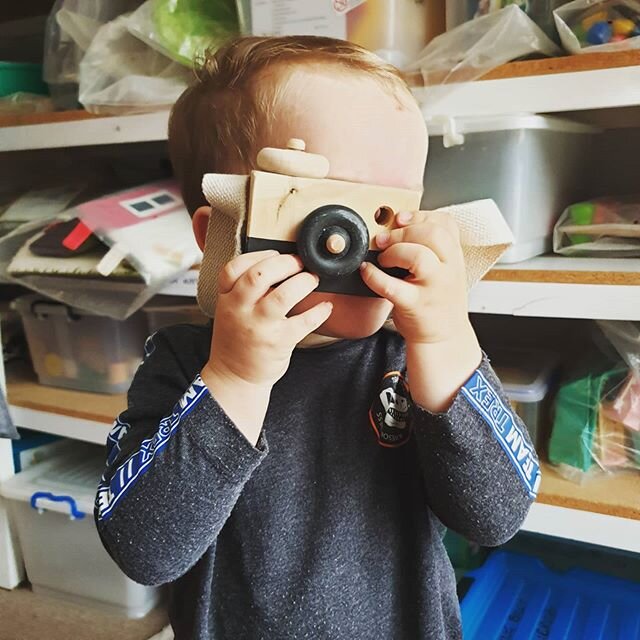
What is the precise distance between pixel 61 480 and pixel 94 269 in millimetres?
404

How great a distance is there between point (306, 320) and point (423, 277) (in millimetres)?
67

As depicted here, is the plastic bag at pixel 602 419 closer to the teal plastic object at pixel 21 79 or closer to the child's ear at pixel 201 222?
the child's ear at pixel 201 222

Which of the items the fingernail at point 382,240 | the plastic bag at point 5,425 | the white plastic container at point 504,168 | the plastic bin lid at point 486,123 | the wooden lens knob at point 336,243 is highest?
the wooden lens knob at point 336,243

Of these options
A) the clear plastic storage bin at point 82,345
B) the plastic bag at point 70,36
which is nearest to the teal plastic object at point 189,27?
the plastic bag at point 70,36

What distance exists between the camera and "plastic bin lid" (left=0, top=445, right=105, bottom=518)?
3.41 feet

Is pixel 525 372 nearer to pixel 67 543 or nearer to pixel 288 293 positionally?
pixel 288 293

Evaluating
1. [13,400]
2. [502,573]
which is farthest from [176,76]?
[502,573]

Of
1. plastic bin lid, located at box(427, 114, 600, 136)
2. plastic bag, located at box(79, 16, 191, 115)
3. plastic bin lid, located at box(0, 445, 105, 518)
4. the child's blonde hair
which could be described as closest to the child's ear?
the child's blonde hair

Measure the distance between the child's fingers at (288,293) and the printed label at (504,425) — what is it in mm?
118

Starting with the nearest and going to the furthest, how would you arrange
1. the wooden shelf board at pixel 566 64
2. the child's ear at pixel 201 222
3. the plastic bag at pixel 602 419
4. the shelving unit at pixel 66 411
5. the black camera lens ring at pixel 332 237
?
1. the black camera lens ring at pixel 332 237
2. the child's ear at pixel 201 222
3. the wooden shelf board at pixel 566 64
4. the plastic bag at pixel 602 419
5. the shelving unit at pixel 66 411

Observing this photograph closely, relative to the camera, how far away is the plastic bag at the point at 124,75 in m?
0.88

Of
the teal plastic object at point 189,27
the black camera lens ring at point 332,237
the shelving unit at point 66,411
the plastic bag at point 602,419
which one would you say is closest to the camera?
the black camera lens ring at point 332,237

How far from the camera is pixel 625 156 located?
0.95 metres

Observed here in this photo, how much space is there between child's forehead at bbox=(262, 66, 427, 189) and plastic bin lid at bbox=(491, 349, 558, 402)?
42cm
